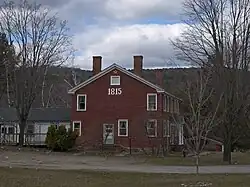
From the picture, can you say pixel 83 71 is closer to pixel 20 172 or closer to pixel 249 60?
pixel 249 60

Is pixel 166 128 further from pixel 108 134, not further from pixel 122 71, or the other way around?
pixel 122 71

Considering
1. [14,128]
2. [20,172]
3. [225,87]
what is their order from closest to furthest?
[20,172]
[225,87]
[14,128]

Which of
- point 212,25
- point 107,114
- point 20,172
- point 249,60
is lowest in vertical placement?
point 20,172

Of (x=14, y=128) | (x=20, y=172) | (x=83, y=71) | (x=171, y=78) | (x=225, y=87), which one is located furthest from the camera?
(x=83, y=71)

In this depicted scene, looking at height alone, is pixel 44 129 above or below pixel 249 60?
below

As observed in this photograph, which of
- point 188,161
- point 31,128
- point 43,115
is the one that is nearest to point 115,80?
point 43,115

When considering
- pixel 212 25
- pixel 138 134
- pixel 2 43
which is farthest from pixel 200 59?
pixel 2 43

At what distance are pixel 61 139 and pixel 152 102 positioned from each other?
964 centimetres

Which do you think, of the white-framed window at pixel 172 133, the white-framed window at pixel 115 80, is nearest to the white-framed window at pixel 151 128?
the white-framed window at pixel 172 133

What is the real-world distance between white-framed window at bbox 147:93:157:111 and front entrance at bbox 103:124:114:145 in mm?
4177

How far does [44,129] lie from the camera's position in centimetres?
6475

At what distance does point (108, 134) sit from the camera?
5628 cm

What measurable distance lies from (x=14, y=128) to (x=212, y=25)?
32.7m

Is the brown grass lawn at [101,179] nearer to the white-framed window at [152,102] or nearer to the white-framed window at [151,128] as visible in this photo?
the white-framed window at [151,128]
